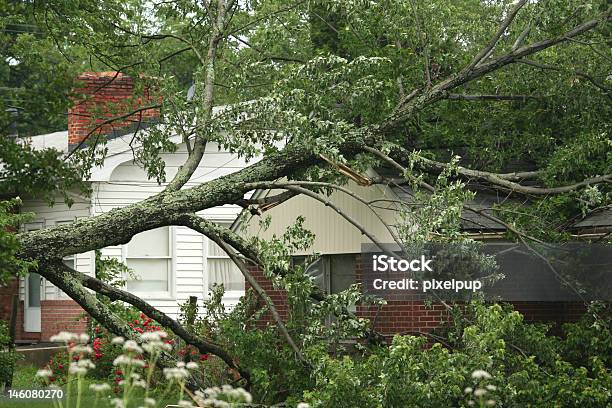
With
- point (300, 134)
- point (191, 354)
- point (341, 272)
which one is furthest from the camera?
point (191, 354)

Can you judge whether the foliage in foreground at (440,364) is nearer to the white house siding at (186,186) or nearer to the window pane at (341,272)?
the window pane at (341,272)

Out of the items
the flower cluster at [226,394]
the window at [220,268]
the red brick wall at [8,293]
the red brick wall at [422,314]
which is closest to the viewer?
the flower cluster at [226,394]

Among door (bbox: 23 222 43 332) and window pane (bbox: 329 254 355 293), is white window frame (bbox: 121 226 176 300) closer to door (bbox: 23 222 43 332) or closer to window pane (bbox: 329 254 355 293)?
door (bbox: 23 222 43 332)

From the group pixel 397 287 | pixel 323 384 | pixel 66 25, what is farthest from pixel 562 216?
pixel 66 25

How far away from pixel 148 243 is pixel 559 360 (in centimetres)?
1151

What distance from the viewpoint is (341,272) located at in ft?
51.5

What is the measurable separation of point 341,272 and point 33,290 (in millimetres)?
10114

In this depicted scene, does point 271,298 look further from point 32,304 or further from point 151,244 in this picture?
point 32,304

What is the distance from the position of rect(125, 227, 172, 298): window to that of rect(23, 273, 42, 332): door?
2785 mm

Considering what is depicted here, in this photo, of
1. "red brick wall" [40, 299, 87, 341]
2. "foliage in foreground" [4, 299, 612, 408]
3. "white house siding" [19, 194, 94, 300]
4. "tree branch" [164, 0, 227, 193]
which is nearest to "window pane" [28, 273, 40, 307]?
"white house siding" [19, 194, 94, 300]

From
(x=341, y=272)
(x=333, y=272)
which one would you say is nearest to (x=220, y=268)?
(x=333, y=272)

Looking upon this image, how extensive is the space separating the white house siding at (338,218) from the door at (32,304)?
8731mm

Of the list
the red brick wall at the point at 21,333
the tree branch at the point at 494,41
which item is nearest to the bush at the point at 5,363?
the tree branch at the point at 494,41

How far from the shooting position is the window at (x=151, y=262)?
21.7 m
